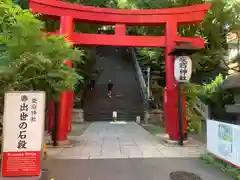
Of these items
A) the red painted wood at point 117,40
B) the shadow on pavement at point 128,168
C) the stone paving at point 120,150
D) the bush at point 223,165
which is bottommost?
the stone paving at point 120,150

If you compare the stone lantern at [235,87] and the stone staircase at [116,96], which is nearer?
the stone lantern at [235,87]

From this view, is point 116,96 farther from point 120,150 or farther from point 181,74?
point 120,150

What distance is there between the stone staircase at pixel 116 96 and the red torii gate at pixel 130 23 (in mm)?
9431

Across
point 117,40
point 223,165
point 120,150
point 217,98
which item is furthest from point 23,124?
point 217,98

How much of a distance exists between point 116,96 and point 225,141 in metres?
15.8

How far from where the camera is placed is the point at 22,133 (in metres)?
4.85

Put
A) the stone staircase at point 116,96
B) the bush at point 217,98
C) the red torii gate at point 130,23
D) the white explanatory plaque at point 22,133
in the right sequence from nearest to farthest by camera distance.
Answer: the white explanatory plaque at point 22,133 → the red torii gate at point 130,23 → the bush at point 217,98 → the stone staircase at point 116,96

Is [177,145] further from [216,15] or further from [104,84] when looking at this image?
[104,84]

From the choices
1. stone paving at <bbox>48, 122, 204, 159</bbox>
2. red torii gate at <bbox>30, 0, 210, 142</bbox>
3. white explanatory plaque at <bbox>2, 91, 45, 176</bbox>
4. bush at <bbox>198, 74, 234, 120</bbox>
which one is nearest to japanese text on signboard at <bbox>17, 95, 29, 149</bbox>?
white explanatory plaque at <bbox>2, 91, 45, 176</bbox>

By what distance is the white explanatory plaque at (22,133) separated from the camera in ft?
15.5

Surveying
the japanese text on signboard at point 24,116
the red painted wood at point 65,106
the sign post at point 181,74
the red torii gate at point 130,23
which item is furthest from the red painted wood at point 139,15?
the japanese text on signboard at point 24,116

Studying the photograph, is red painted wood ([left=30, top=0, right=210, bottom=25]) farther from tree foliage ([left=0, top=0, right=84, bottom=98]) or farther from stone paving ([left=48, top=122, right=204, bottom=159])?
stone paving ([left=48, top=122, right=204, bottom=159])

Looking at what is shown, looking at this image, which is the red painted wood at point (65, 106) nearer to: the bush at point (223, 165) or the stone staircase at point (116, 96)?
the bush at point (223, 165)

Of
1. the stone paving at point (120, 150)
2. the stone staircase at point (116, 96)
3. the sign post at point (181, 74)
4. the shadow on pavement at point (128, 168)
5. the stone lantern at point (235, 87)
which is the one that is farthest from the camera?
the stone staircase at point (116, 96)
